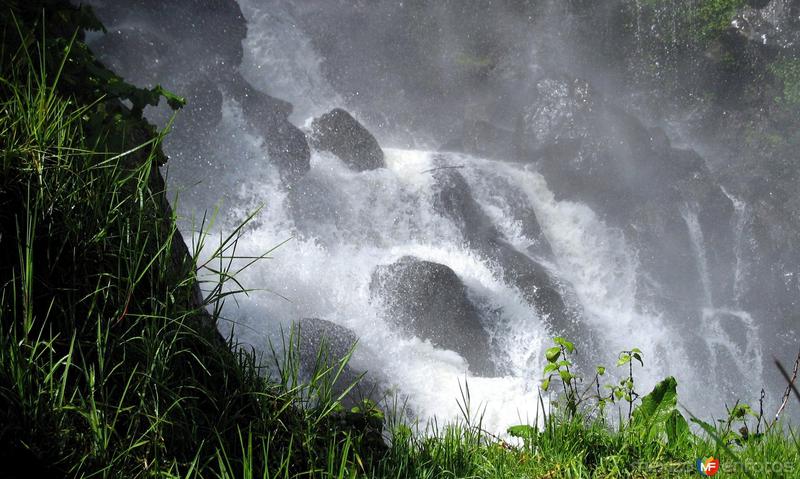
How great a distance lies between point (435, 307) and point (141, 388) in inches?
243

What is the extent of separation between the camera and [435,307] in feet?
25.4

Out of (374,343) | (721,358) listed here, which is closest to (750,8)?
(721,358)

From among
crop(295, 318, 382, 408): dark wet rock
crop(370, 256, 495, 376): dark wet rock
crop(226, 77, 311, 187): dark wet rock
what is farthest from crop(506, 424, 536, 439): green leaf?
crop(226, 77, 311, 187): dark wet rock

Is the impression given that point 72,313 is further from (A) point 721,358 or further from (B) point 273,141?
(A) point 721,358

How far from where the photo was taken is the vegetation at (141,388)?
59.3 inches

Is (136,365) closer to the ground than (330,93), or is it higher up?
closer to the ground

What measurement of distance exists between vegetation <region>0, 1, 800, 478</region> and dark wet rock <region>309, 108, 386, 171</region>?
27.9ft

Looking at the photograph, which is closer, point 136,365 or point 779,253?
point 136,365

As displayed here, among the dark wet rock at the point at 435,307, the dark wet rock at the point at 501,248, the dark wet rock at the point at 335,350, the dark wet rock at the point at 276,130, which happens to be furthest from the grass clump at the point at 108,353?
the dark wet rock at the point at 276,130

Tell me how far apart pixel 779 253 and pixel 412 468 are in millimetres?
13812

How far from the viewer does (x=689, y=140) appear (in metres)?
15.3

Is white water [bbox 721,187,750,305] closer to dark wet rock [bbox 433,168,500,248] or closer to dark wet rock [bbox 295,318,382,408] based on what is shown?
dark wet rock [bbox 433,168,500,248]

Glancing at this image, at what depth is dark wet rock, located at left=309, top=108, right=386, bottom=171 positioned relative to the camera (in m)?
10.6

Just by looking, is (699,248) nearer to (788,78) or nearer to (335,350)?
(788,78)
